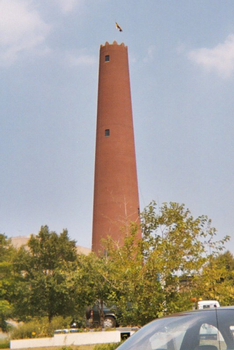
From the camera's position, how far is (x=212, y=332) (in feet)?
13.5

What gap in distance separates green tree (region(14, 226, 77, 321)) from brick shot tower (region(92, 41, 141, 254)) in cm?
329

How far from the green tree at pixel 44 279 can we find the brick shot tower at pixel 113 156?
3288mm

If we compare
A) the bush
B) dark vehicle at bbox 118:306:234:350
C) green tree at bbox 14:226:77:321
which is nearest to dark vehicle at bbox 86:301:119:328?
the bush

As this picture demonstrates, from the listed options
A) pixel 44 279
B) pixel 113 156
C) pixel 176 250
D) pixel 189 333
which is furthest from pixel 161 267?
pixel 113 156

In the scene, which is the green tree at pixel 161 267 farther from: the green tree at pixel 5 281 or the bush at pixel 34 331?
the green tree at pixel 5 281

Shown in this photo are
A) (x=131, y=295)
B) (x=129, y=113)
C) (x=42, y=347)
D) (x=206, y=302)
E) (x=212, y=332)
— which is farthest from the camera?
(x=129, y=113)

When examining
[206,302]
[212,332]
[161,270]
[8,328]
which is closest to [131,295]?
[161,270]

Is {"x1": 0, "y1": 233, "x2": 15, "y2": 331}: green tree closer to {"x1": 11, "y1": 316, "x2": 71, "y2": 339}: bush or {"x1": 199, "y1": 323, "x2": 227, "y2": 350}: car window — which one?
{"x1": 11, "y1": 316, "x2": 71, "y2": 339}: bush

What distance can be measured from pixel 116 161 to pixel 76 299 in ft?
43.5

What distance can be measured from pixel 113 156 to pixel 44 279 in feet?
Result: 33.5

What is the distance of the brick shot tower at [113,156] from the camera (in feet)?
130

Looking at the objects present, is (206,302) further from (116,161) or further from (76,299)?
(116,161)

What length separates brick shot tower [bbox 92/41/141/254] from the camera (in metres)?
39.6

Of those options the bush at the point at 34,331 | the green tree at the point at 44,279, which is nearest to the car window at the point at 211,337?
the bush at the point at 34,331
